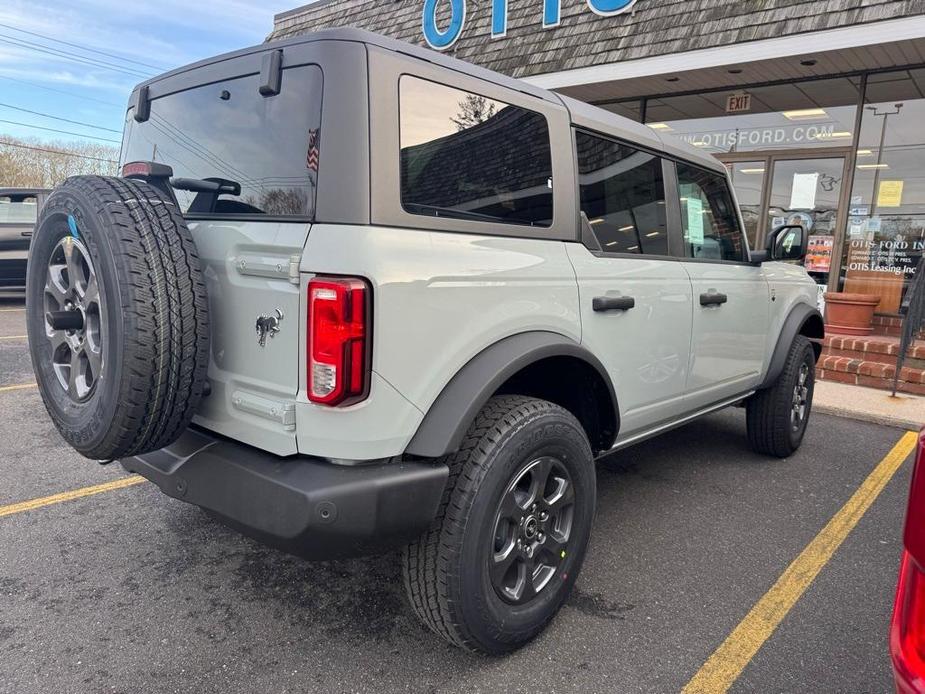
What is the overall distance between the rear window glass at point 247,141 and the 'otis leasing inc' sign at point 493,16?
6.92 meters

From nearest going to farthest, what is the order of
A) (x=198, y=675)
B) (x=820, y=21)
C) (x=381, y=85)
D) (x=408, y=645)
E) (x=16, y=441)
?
(x=381, y=85), (x=198, y=675), (x=408, y=645), (x=16, y=441), (x=820, y=21)

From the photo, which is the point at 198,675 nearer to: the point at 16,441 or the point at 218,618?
the point at 218,618

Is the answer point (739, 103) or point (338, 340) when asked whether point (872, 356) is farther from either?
point (338, 340)

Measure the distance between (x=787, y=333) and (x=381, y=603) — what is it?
3.17 meters

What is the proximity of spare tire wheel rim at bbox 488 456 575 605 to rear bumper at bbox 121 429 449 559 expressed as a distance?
345mm

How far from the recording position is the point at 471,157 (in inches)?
90.0

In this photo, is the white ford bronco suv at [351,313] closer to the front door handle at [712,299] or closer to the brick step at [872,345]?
the front door handle at [712,299]

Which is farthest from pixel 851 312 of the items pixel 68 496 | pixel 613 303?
pixel 68 496

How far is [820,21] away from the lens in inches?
257

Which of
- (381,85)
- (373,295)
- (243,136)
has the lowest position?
(373,295)

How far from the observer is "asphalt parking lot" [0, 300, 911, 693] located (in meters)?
2.24

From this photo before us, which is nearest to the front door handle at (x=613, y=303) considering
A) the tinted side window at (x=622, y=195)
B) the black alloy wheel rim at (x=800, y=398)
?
the tinted side window at (x=622, y=195)

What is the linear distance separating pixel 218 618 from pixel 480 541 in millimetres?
1153

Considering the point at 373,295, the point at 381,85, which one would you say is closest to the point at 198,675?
the point at 373,295
